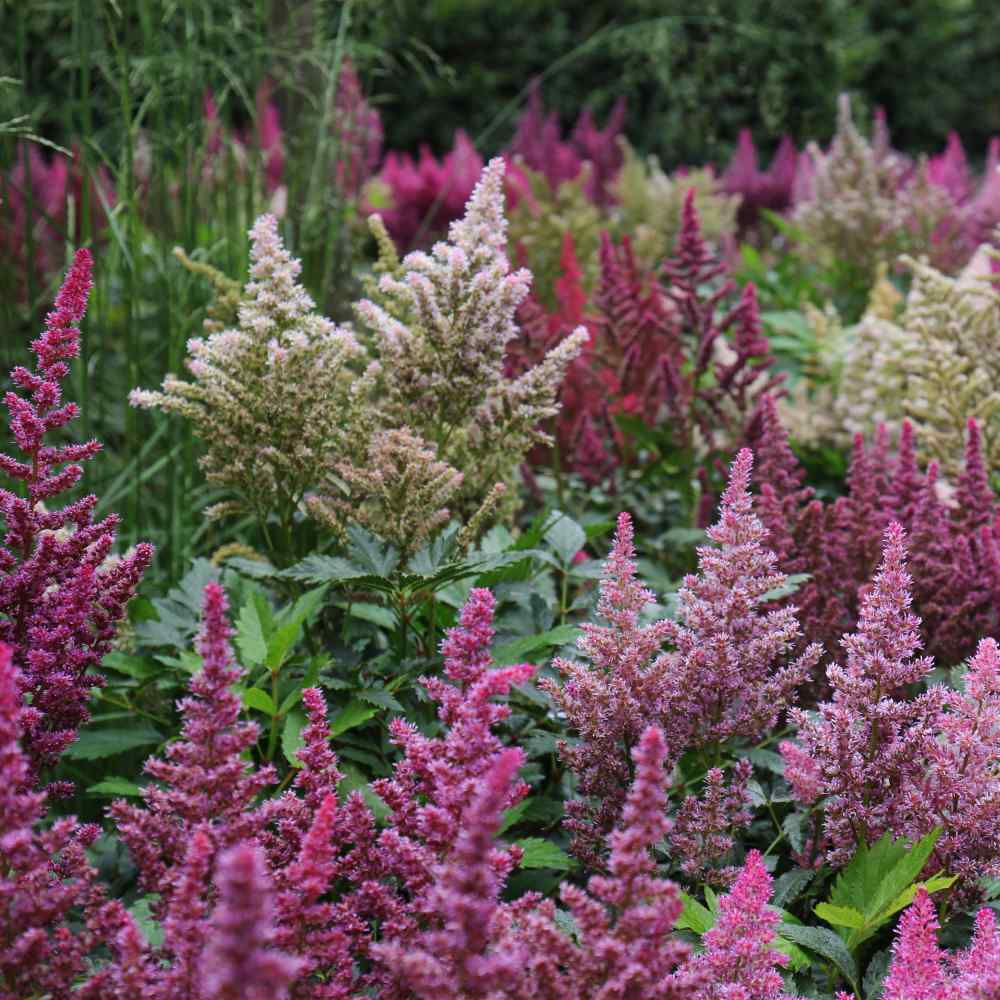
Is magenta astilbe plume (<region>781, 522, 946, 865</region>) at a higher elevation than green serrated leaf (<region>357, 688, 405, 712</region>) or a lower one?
higher

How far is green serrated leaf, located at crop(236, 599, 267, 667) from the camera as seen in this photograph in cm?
183

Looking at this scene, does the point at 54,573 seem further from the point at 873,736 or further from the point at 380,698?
the point at 873,736

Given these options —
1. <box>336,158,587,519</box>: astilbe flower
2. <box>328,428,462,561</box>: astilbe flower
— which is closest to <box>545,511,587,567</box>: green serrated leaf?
<box>336,158,587,519</box>: astilbe flower

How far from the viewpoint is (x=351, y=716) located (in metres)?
1.73

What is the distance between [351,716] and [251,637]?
24cm

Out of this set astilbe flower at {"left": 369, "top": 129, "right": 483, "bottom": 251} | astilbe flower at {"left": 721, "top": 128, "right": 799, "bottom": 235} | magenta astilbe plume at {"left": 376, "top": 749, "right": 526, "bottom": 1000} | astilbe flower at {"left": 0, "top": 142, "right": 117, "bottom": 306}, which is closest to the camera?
magenta astilbe plume at {"left": 376, "top": 749, "right": 526, "bottom": 1000}

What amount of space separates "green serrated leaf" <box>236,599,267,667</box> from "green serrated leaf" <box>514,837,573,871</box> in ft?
1.56

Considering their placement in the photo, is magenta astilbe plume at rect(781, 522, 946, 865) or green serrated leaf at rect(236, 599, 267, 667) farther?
green serrated leaf at rect(236, 599, 267, 667)

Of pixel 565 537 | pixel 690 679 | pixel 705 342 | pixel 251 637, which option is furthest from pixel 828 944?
pixel 705 342

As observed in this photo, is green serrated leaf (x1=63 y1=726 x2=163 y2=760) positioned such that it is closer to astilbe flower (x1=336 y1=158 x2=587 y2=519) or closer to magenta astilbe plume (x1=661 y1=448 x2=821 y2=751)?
astilbe flower (x1=336 y1=158 x2=587 y2=519)

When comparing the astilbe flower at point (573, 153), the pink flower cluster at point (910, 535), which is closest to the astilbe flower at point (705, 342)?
the pink flower cluster at point (910, 535)

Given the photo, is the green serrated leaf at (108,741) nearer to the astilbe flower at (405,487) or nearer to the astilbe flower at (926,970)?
the astilbe flower at (405,487)

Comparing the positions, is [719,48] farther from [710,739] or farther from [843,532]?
[710,739]

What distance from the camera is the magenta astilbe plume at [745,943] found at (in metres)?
1.26
